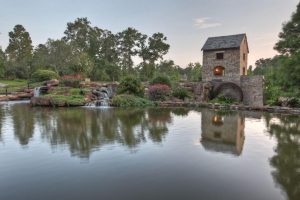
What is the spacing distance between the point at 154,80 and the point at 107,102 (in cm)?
771

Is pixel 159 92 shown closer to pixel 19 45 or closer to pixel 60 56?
pixel 60 56

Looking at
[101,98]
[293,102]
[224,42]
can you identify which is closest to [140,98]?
[101,98]

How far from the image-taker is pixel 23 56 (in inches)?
2292

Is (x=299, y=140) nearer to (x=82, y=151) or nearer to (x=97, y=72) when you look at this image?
(x=82, y=151)

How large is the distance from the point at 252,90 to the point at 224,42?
698cm

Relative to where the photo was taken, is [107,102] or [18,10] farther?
[18,10]

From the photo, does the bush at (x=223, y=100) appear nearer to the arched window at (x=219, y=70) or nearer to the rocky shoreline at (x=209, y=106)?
the rocky shoreline at (x=209, y=106)

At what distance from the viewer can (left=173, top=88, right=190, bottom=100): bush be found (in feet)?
91.1

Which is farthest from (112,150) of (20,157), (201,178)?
(201,178)

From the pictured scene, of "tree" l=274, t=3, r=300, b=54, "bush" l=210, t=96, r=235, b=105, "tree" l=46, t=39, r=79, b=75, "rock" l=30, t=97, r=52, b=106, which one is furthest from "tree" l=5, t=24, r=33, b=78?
"tree" l=274, t=3, r=300, b=54

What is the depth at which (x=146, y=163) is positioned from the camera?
7520mm

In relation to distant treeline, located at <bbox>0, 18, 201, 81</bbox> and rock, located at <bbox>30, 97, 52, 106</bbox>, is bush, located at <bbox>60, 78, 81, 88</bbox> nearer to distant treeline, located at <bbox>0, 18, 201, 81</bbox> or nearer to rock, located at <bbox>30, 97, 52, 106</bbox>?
rock, located at <bbox>30, 97, 52, 106</bbox>

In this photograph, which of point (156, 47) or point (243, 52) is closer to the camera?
point (243, 52)

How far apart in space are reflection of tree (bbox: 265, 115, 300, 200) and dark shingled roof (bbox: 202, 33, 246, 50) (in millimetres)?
16826
